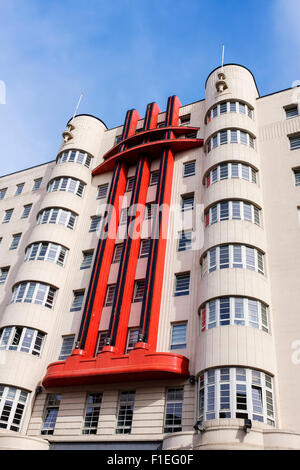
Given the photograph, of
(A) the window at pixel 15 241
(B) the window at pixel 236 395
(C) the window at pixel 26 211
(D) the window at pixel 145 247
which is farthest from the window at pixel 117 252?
(C) the window at pixel 26 211

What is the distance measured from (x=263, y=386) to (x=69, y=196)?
23.1 meters

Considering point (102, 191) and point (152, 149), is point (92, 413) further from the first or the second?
point (152, 149)

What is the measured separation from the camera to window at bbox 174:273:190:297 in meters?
28.8

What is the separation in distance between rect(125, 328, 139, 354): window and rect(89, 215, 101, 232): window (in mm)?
10670

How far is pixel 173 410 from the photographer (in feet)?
79.4

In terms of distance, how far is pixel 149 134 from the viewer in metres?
38.7

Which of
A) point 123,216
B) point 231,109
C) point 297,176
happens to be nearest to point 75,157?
point 123,216

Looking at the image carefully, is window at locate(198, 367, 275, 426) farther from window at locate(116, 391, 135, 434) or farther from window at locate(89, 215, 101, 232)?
window at locate(89, 215, 101, 232)

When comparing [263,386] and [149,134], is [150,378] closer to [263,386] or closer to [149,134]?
[263,386]

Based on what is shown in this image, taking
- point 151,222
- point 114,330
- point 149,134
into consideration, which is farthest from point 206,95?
point 114,330

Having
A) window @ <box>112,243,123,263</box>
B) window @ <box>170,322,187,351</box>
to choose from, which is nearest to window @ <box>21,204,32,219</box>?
window @ <box>112,243,123,263</box>

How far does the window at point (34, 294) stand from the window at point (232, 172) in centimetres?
1455

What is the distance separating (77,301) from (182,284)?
8.48 m

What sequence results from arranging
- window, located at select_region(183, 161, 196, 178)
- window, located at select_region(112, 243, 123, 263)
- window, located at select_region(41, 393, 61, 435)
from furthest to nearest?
window, located at select_region(183, 161, 196, 178) < window, located at select_region(112, 243, 123, 263) < window, located at select_region(41, 393, 61, 435)
